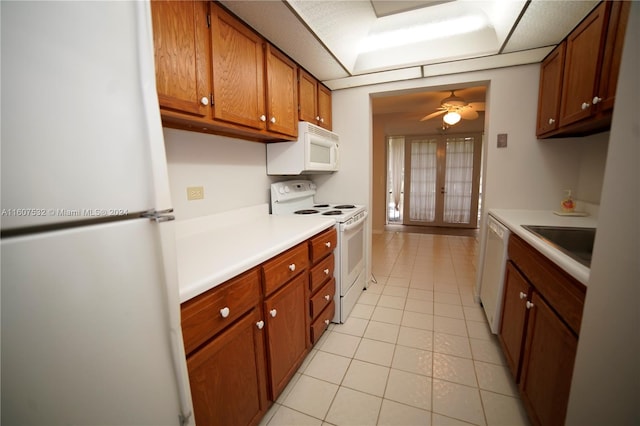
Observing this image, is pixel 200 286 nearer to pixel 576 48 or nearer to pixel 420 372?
pixel 420 372

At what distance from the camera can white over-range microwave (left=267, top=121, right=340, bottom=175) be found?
2170 millimetres

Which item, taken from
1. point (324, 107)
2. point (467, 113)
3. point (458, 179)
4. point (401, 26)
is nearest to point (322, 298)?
point (324, 107)

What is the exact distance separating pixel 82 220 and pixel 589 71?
2.34m

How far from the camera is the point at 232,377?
42.0 inches

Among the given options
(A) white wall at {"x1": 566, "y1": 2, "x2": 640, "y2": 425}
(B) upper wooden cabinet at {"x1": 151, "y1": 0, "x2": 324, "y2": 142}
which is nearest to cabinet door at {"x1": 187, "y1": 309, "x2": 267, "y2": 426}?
(B) upper wooden cabinet at {"x1": 151, "y1": 0, "x2": 324, "y2": 142}

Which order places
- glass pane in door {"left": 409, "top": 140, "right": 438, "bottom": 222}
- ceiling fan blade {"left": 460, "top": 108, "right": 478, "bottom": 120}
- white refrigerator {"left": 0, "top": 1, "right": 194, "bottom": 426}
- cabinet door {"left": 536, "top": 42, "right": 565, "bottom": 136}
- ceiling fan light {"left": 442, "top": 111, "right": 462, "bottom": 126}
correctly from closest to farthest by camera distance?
white refrigerator {"left": 0, "top": 1, "right": 194, "bottom": 426}, cabinet door {"left": 536, "top": 42, "right": 565, "bottom": 136}, ceiling fan light {"left": 442, "top": 111, "right": 462, "bottom": 126}, ceiling fan blade {"left": 460, "top": 108, "right": 478, "bottom": 120}, glass pane in door {"left": 409, "top": 140, "right": 438, "bottom": 222}

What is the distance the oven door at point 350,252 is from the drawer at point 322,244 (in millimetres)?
108

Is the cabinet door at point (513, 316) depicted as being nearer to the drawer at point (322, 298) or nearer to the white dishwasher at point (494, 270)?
the white dishwasher at point (494, 270)

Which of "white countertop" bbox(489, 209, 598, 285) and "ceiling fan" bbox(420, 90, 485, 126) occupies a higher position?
"ceiling fan" bbox(420, 90, 485, 126)

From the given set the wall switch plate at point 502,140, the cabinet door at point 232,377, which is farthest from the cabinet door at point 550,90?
the cabinet door at point 232,377

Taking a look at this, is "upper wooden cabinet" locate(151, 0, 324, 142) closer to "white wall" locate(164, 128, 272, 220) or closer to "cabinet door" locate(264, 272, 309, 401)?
"white wall" locate(164, 128, 272, 220)

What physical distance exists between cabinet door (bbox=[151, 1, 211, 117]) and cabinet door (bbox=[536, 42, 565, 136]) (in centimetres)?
226

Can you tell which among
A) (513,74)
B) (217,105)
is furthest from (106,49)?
(513,74)

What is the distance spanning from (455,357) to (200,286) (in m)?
1.76
